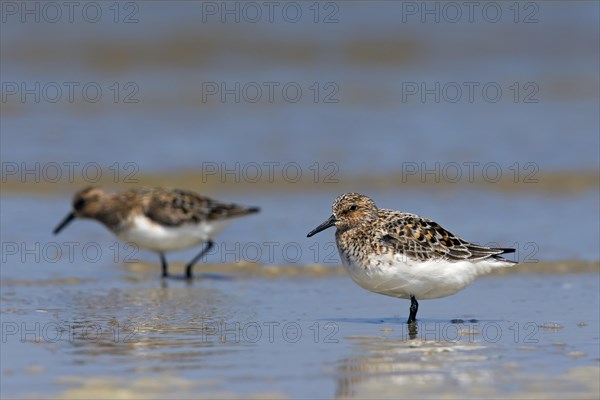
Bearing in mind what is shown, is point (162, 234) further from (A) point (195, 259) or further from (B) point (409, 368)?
(B) point (409, 368)

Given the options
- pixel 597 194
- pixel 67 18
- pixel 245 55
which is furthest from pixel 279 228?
pixel 67 18

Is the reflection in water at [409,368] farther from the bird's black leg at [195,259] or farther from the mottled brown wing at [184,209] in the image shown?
the mottled brown wing at [184,209]

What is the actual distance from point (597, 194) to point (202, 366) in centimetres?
889

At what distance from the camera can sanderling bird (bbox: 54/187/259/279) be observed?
11.7 meters

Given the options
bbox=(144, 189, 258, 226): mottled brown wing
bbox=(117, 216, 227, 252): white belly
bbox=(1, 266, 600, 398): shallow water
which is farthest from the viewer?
bbox=(144, 189, 258, 226): mottled brown wing

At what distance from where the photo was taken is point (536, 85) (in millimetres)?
22516

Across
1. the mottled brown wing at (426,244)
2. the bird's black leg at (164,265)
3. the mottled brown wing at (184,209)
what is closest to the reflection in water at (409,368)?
the mottled brown wing at (426,244)

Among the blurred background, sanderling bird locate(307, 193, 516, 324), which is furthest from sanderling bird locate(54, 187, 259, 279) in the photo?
sanderling bird locate(307, 193, 516, 324)

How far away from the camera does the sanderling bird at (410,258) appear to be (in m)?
8.13

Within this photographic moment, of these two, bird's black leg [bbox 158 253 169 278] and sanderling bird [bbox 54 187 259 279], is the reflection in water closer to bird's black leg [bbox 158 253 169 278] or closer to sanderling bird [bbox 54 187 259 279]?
bird's black leg [bbox 158 253 169 278]

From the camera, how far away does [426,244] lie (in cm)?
826

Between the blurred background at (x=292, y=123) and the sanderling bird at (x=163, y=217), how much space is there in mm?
327

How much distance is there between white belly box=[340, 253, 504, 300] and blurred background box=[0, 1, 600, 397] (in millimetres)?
1023

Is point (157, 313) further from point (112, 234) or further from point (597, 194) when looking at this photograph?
point (597, 194)
